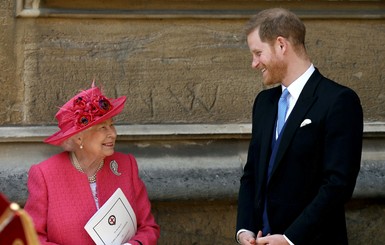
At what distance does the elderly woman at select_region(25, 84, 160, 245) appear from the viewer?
4273 millimetres

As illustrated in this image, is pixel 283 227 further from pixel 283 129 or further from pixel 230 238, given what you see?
pixel 230 238

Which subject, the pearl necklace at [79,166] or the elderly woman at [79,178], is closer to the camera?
the elderly woman at [79,178]

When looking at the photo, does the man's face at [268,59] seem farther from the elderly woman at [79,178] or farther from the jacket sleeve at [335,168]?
the elderly woman at [79,178]

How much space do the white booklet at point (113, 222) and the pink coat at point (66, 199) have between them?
0.06 m

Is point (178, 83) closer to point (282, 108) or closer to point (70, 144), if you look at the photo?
point (70, 144)

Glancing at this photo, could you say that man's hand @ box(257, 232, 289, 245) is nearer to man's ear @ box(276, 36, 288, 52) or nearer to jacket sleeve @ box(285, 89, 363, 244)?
jacket sleeve @ box(285, 89, 363, 244)

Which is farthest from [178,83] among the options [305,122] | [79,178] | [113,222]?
[305,122]

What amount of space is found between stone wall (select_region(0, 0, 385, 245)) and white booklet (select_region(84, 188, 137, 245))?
0.89 m

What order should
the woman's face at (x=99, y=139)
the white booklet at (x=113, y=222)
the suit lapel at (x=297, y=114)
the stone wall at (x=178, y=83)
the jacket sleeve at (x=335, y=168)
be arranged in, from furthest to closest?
1. the stone wall at (x=178, y=83)
2. the woman's face at (x=99, y=139)
3. the white booklet at (x=113, y=222)
4. the suit lapel at (x=297, y=114)
5. the jacket sleeve at (x=335, y=168)

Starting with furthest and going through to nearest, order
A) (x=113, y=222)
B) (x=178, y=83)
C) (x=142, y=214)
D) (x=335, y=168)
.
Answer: (x=178, y=83) < (x=142, y=214) < (x=113, y=222) < (x=335, y=168)

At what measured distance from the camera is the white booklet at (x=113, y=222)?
165 inches

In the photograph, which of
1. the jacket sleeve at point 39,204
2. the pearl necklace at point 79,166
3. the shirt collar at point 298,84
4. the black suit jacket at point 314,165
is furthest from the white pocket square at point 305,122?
the jacket sleeve at point 39,204

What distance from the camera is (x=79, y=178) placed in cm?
434

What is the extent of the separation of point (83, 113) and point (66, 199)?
14.7 inches
